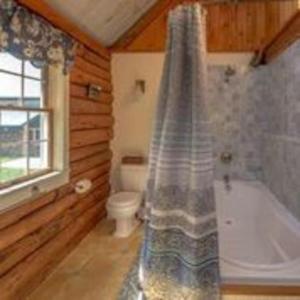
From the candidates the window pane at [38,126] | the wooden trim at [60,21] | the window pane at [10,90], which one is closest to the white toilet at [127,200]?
the window pane at [38,126]

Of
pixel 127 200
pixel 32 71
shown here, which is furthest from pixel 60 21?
pixel 127 200

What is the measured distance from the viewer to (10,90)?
114 inches

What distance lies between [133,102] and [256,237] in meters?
2.30

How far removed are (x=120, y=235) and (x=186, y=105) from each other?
96.2 inches

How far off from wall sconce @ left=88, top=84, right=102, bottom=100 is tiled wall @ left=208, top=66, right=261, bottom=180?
54.8 inches

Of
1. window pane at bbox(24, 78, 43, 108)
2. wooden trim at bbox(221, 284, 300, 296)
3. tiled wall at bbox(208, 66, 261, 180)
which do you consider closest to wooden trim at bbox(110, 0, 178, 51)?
tiled wall at bbox(208, 66, 261, 180)

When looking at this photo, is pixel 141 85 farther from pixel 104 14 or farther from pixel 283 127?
pixel 283 127

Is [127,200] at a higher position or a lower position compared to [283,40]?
lower

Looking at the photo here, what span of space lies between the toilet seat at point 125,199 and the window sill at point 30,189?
723 millimetres

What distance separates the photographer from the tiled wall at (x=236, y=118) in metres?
5.04

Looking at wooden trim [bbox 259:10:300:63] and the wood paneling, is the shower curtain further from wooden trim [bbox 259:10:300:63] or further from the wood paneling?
the wood paneling

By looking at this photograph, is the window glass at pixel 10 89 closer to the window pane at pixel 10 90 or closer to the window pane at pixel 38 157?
the window pane at pixel 10 90

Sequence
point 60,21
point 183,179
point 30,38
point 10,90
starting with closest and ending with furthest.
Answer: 1. point 183,179
2. point 30,38
3. point 10,90
4. point 60,21

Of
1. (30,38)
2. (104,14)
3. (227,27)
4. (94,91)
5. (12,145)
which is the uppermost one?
(227,27)
